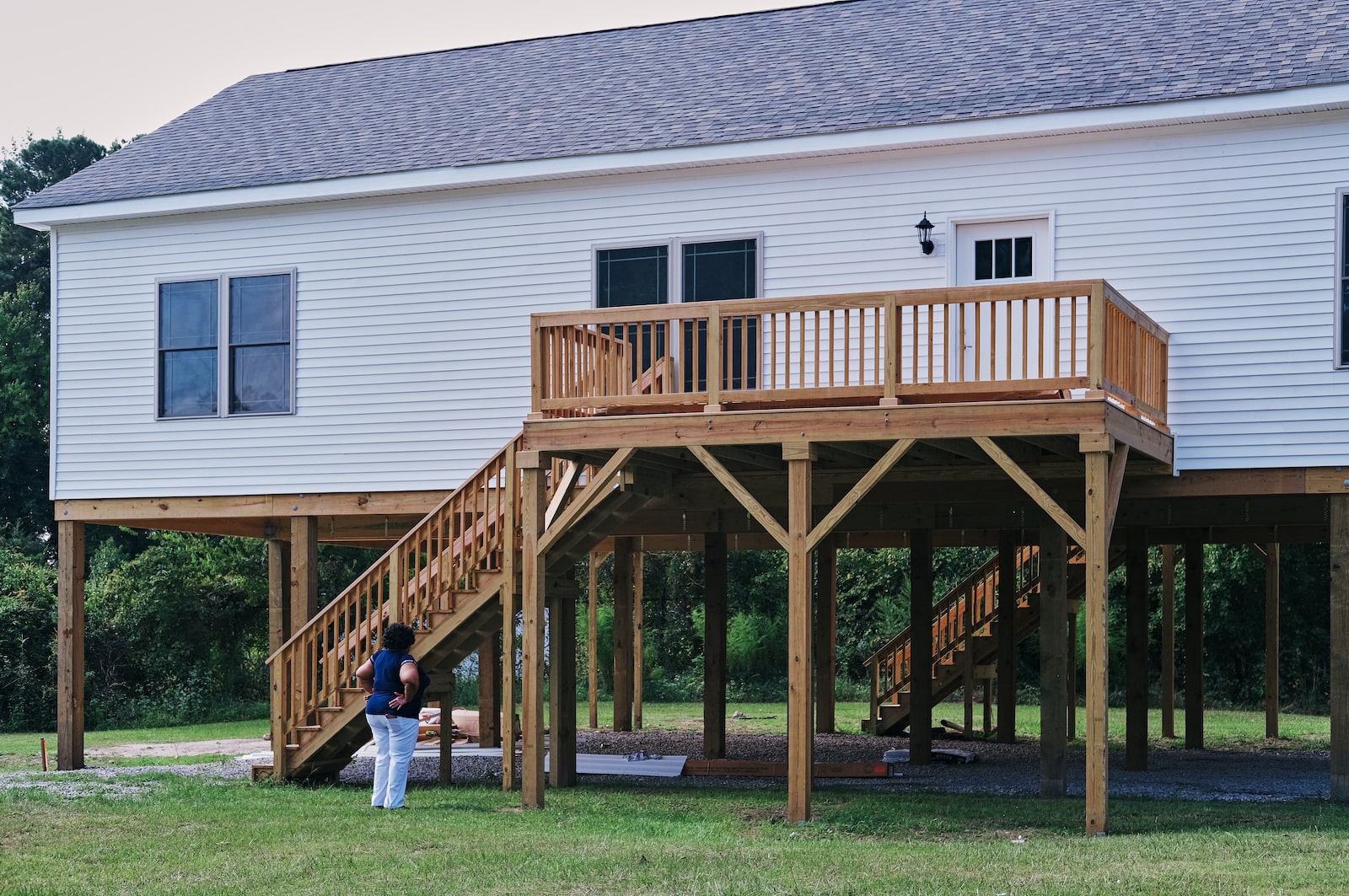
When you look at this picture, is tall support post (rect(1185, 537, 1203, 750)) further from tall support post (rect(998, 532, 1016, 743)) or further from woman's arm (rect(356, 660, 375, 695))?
woman's arm (rect(356, 660, 375, 695))

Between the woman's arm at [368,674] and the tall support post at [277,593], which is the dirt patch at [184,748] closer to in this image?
the tall support post at [277,593]

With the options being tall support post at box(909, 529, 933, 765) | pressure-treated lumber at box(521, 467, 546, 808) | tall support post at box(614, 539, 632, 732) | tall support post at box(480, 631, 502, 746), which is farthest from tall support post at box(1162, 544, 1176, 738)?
pressure-treated lumber at box(521, 467, 546, 808)

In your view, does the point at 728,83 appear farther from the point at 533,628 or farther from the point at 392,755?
the point at 392,755

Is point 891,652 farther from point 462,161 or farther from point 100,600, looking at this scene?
point 100,600

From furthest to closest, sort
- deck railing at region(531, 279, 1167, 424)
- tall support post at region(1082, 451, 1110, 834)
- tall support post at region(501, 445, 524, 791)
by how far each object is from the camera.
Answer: tall support post at region(501, 445, 524, 791) < deck railing at region(531, 279, 1167, 424) < tall support post at region(1082, 451, 1110, 834)

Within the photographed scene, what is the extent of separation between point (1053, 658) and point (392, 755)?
6.10 meters

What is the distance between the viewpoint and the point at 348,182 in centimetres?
1767

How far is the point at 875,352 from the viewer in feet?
44.7

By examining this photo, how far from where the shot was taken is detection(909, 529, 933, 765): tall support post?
19.0 meters

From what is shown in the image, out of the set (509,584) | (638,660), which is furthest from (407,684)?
(638,660)

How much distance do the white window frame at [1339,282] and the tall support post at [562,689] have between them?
7556 mm

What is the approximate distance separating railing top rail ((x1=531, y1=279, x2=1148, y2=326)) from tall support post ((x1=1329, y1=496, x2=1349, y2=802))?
2.94 metres

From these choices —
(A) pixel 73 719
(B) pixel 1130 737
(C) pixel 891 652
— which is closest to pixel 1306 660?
(C) pixel 891 652

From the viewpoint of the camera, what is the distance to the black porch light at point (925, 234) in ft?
51.6
